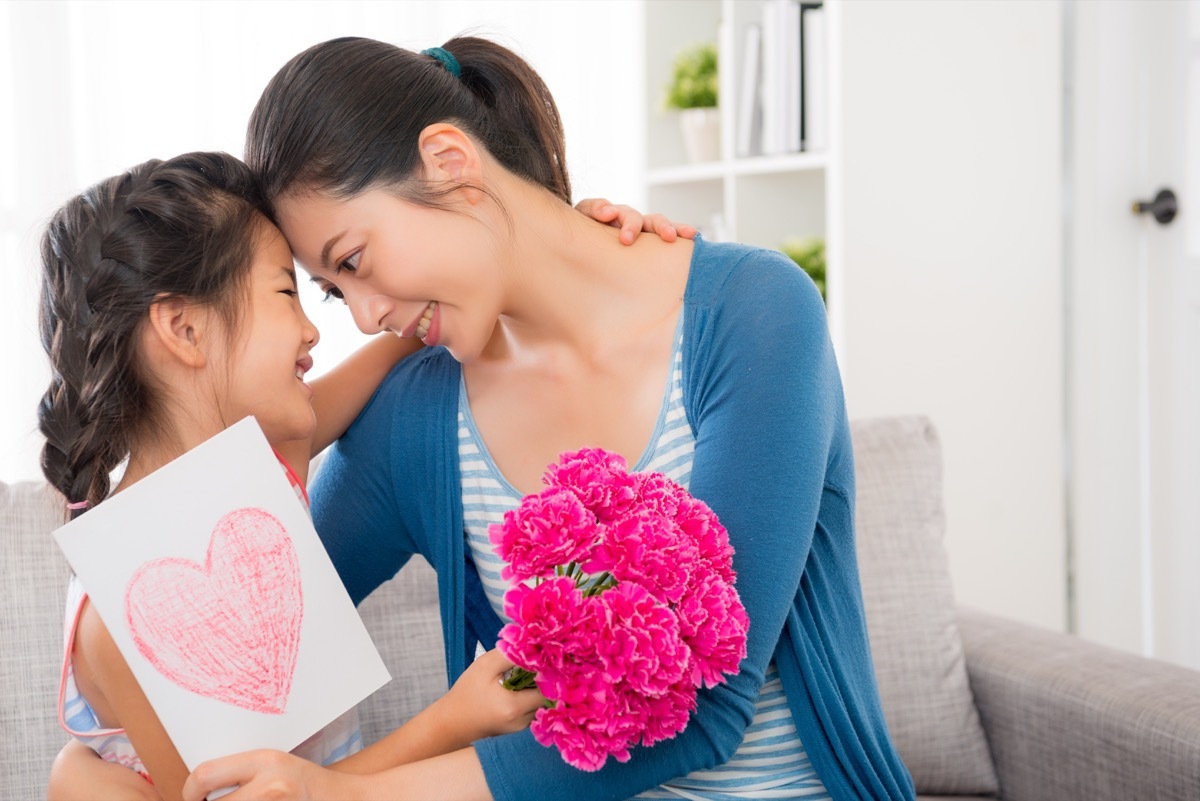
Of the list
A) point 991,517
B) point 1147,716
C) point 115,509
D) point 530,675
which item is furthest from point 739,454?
point 991,517

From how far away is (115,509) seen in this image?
0.96 metres

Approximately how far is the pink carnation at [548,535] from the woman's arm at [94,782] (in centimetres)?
49

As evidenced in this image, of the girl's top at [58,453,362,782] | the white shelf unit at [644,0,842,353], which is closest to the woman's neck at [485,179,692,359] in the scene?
the girl's top at [58,453,362,782]

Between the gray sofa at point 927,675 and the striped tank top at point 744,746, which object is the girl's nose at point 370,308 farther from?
the gray sofa at point 927,675

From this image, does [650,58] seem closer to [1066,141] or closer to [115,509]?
[1066,141]

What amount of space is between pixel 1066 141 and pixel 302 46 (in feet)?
5.82

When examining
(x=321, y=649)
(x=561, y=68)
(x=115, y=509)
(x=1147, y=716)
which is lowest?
(x=1147, y=716)

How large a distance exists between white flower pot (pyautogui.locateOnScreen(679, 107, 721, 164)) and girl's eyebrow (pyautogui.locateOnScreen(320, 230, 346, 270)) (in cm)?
189

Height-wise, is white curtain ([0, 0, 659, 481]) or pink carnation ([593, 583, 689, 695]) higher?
white curtain ([0, 0, 659, 481])

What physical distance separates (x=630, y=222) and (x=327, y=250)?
0.35m

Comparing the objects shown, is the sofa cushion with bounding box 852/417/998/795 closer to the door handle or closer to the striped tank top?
the striped tank top

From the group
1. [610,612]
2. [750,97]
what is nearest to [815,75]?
[750,97]

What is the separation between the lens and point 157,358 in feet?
3.65

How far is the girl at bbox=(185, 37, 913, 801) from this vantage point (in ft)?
3.38
